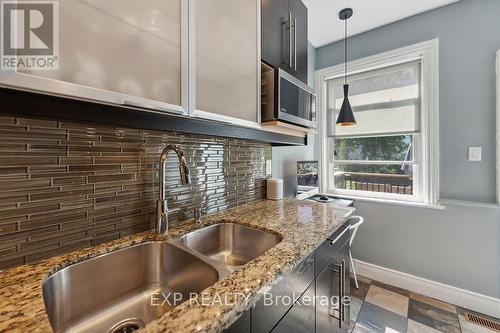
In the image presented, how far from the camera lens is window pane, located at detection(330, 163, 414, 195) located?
6.93 feet

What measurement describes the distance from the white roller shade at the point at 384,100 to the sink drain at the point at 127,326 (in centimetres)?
243

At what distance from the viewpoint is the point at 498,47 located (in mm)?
1612

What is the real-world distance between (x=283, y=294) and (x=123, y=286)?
596 millimetres

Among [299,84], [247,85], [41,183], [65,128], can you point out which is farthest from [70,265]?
[299,84]

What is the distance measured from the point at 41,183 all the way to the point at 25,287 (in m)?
0.30

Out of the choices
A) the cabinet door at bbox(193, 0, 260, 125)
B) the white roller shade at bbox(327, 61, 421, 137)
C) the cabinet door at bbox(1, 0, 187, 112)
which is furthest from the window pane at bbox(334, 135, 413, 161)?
the cabinet door at bbox(1, 0, 187, 112)

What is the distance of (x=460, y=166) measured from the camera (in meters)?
1.75

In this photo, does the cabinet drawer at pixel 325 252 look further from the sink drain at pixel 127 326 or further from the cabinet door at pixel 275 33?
the cabinet door at pixel 275 33

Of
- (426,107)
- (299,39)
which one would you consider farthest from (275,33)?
(426,107)

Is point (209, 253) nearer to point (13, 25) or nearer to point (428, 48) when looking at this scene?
point (13, 25)

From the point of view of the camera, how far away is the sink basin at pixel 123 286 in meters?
0.64

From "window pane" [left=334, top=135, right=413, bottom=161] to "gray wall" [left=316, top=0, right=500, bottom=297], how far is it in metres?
0.30

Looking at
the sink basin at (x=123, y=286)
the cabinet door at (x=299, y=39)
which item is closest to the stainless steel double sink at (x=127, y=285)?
the sink basin at (x=123, y=286)

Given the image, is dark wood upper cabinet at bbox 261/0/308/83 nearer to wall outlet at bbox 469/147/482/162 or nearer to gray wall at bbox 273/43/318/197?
gray wall at bbox 273/43/318/197
